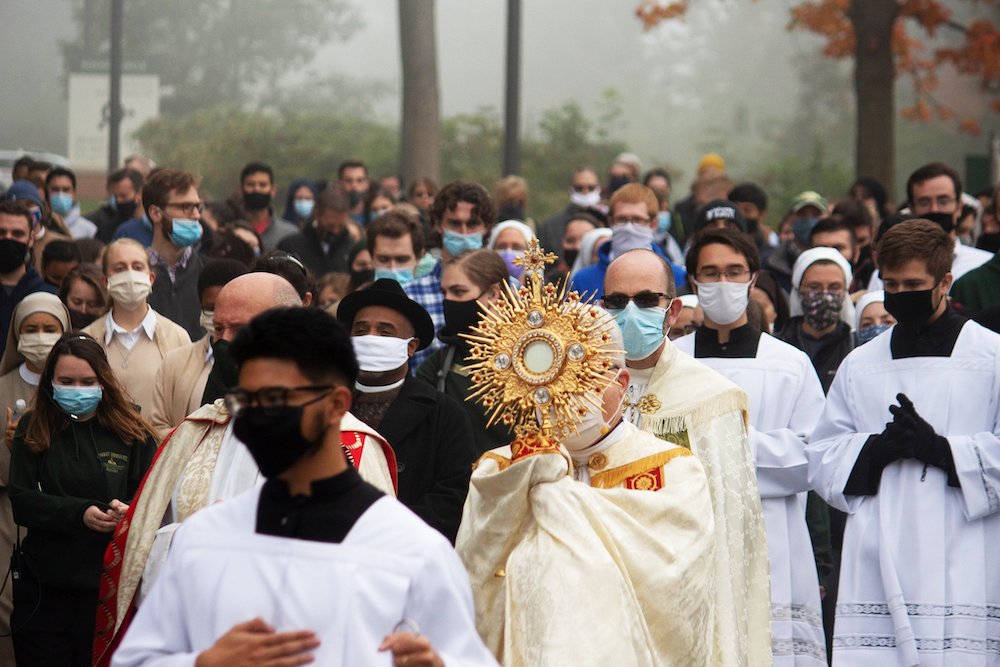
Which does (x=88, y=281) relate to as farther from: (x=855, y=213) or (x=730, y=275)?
(x=855, y=213)

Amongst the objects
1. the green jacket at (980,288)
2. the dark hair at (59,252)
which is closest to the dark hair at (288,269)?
the dark hair at (59,252)

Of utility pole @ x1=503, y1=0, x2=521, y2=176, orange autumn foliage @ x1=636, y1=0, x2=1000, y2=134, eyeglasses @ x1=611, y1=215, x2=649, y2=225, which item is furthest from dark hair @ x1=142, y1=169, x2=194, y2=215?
orange autumn foliage @ x1=636, y1=0, x2=1000, y2=134

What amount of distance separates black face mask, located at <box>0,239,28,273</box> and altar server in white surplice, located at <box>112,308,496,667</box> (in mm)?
6365

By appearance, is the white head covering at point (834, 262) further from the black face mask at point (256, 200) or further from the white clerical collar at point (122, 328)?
the black face mask at point (256, 200)

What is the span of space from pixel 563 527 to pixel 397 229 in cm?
484

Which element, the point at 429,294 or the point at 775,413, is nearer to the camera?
the point at 775,413

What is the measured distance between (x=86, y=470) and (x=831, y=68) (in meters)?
27.7

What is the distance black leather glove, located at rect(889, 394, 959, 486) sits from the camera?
711 centimetres

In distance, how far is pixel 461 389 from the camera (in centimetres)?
761

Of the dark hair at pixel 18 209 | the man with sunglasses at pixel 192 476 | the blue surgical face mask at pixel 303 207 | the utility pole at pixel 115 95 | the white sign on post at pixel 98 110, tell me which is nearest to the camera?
the man with sunglasses at pixel 192 476

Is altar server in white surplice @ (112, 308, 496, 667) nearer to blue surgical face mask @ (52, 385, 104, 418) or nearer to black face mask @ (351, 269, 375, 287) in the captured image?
blue surgical face mask @ (52, 385, 104, 418)

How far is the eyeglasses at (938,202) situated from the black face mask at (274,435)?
7248 mm

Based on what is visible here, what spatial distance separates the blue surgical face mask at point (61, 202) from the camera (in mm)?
13938

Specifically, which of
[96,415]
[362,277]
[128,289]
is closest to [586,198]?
[362,277]
